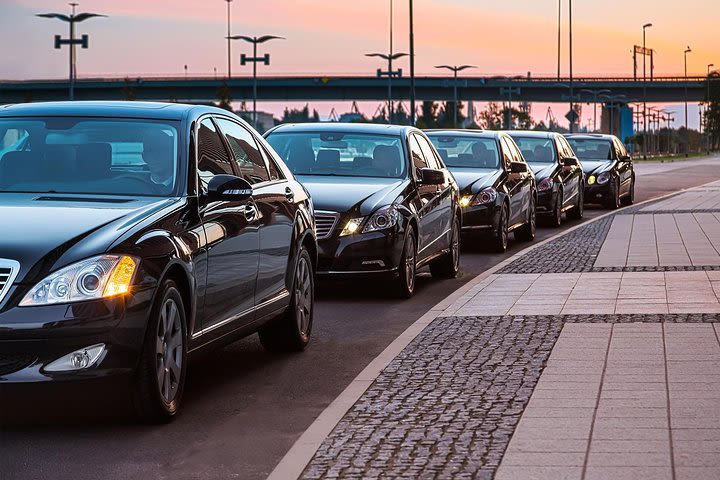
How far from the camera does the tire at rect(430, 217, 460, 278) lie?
50.9 ft

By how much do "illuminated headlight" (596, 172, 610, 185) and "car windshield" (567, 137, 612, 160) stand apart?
0.74 meters

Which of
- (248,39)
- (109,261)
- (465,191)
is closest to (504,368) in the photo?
(109,261)

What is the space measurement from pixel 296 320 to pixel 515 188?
36.0 ft

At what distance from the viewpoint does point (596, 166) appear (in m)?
32.2

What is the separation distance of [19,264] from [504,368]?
10.3 feet

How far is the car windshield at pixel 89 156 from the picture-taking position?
26.1 feet

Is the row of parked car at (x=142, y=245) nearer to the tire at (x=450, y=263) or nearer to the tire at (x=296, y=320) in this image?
the tire at (x=296, y=320)

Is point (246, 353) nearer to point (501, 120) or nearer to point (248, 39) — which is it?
point (248, 39)

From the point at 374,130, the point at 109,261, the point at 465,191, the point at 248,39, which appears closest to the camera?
the point at 109,261

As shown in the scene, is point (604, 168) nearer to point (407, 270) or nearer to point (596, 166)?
point (596, 166)

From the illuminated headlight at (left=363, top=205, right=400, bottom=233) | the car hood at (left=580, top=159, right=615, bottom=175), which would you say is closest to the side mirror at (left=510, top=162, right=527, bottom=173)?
the illuminated headlight at (left=363, top=205, right=400, bottom=233)

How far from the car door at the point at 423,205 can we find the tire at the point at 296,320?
3891 millimetres

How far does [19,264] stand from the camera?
672cm

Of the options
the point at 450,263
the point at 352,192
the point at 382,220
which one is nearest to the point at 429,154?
the point at 450,263
